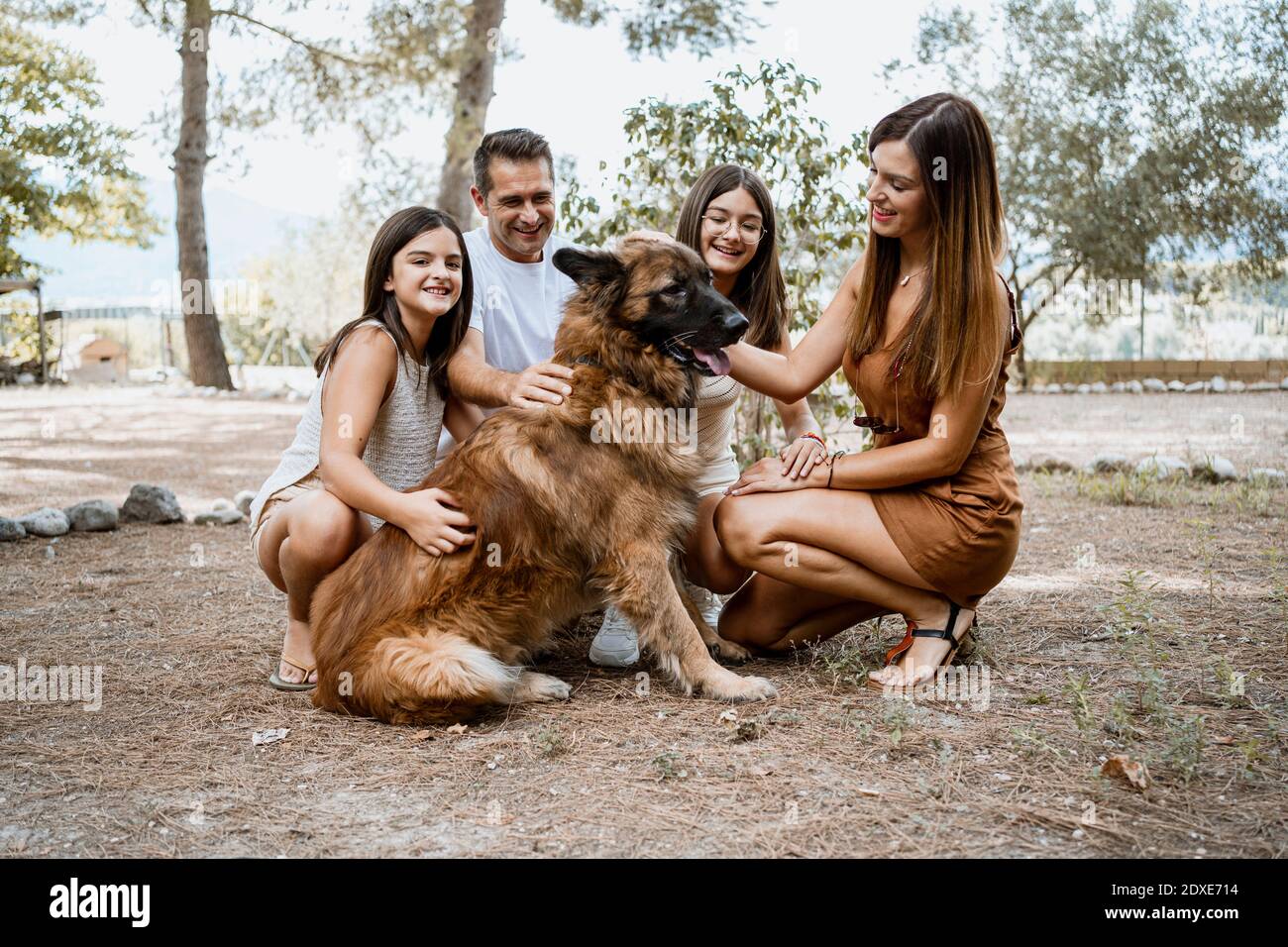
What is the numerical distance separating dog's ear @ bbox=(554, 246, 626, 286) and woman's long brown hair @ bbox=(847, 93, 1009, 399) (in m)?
0.97

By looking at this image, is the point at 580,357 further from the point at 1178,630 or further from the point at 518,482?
the point at 1178,630

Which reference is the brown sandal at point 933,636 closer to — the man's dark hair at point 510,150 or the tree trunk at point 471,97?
the man's dark hair at point 510,150

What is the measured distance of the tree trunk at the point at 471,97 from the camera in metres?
11.9

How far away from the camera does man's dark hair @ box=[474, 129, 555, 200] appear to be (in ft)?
12.7

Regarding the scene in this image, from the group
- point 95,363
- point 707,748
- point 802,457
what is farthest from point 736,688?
point 95,363

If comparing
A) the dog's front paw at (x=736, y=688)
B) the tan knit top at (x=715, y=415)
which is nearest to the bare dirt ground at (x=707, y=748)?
the dog's front paw at (x=736, y=688)

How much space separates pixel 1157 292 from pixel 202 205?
18164 mm

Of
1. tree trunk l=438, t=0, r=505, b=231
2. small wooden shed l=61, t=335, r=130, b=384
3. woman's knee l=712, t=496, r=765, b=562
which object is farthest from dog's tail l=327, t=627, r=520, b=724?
small wooden shed l=61, t=335, r=130, b=384

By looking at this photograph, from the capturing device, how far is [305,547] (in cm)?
329

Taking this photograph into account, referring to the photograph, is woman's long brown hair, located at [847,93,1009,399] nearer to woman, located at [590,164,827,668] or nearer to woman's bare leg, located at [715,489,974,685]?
woman's bare leg, located at [715,489,974,685]

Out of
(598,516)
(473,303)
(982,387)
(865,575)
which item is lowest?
(865,575)

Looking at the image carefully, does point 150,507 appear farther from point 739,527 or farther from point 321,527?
point 739,527

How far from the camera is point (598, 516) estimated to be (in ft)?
10.4

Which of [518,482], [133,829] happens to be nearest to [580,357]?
[518,482]
